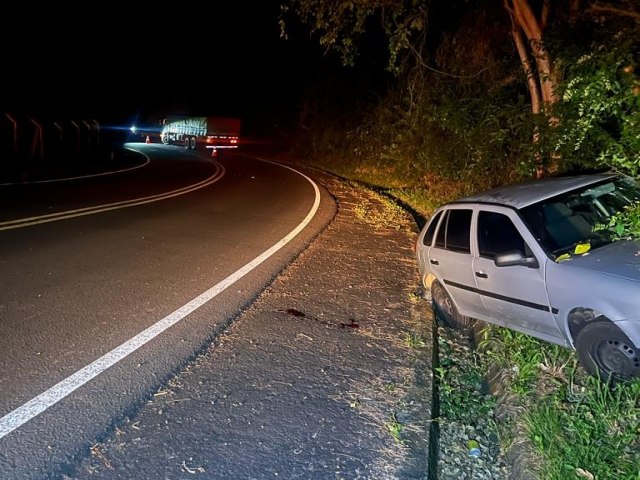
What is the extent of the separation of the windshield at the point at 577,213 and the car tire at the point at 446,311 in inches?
60.0

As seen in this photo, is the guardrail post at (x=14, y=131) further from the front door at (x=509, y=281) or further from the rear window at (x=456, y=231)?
the front door at (x=509, y=281)

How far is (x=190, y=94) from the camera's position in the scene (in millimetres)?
81875

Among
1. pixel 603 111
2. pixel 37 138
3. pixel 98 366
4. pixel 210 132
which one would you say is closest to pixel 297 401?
pixel 98 366

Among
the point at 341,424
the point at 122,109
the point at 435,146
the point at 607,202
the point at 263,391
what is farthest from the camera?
the point at 122,109

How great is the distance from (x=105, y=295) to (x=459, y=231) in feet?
13.7

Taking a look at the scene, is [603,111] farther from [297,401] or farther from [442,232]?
[297,401]

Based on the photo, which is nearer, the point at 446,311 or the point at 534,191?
the point at 534,191

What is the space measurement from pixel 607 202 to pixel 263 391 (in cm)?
374

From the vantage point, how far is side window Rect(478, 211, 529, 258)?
517 cm

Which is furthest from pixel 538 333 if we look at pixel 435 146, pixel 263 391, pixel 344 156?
pixel 344 156

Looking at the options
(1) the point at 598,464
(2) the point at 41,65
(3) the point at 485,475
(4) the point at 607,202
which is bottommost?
(3) the point at 485,475

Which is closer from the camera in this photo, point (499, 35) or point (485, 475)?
point (485, 475)

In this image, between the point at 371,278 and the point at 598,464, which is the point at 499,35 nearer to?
the point at 371,278

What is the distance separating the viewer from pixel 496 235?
541cm
